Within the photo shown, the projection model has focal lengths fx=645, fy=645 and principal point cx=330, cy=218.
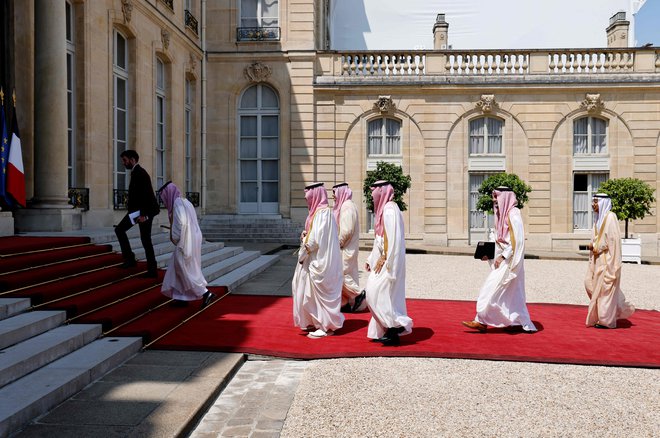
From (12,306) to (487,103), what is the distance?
58.5 feet

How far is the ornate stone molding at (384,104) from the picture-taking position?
2150cm

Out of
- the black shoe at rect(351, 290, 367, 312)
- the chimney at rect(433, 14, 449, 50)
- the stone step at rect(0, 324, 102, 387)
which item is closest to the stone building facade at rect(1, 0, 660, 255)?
the chimney at rect(433, 14, 449, 50)

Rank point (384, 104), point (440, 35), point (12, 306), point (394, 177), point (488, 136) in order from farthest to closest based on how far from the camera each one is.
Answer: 1. point (440, 35)
2. point (488, 136)
3. point (384, 104)
4. point (394, 177)
5. point (12, 306)

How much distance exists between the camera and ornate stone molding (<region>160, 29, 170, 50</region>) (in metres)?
16.5

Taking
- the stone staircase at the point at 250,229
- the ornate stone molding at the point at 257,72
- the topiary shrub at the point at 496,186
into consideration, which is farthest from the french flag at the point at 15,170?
the topiary shrub at the point at 496,186

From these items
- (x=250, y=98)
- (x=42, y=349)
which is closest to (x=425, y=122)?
(x=250, y=98)

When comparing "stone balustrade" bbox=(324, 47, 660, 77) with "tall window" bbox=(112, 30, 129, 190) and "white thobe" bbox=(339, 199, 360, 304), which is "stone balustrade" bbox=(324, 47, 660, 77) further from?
"white thobe" bbox=(339, 199, 360, 304)

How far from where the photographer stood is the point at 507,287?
7.57 m

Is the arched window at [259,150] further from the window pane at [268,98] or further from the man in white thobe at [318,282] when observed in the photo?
the man in white thobe at [318,282]

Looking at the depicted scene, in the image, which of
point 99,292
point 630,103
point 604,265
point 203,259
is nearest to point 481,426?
point 604,265

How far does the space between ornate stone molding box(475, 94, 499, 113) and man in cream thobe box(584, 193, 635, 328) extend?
13665 mm

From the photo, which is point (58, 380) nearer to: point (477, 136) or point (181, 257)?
point (181, 257)

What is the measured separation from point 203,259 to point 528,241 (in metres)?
13.1

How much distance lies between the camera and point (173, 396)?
4.85 meters
